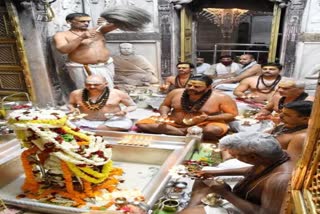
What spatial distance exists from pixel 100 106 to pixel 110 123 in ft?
1.02

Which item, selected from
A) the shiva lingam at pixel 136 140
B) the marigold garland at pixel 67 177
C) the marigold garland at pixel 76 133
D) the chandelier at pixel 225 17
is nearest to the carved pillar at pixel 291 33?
the chandelier at pixel 225 17

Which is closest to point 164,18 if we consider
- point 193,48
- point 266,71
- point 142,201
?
point 193,48

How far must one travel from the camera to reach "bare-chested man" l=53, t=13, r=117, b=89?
20.3ft

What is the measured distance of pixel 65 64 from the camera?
267 inches

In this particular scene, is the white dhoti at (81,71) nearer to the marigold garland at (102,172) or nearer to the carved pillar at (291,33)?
the marigold garland at (102,172)

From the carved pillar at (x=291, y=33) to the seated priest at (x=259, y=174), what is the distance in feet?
20.0

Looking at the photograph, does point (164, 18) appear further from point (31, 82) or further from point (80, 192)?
point (80, 192)

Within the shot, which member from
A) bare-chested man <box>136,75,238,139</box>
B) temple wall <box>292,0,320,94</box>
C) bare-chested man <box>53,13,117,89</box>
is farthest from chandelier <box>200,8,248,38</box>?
bare-chested man <box>136,75,238,139</box>

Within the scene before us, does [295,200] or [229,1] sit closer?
[295,200]

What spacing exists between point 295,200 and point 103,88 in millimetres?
3858

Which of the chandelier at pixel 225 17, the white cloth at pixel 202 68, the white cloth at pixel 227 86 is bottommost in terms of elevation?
the white cloth at pixel 227 86

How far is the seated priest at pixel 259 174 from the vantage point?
1835mm

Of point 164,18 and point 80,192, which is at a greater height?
point 164,18

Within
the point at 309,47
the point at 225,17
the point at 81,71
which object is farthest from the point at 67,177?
the point at 225,17
